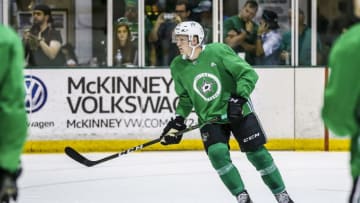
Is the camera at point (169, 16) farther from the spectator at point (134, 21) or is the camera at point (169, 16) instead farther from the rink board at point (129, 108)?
the rink board at point (129, 108)

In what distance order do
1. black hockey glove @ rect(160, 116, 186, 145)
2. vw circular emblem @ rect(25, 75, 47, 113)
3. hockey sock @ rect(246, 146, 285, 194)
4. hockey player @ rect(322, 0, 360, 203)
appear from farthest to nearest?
vw circular emblem @ rect(25, 75, 47, 113) → black hockey glove @ rect(160, 116, 186, 145) → hockey sock @ rect(246, 146, 285, 194) → hockey player @ rect(322, 0, 360, 203)

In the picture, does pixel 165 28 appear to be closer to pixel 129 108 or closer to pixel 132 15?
pixel 132 15

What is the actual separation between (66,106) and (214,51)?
4.09 m

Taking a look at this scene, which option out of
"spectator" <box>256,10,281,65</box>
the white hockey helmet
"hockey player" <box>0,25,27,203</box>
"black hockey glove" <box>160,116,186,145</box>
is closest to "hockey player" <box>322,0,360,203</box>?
"hockey player" <box>0,25,27,203</box>

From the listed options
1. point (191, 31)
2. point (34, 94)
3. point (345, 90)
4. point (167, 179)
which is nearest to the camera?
point (345, 90)

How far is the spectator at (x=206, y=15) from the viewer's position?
33.0ft

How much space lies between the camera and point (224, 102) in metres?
5.78

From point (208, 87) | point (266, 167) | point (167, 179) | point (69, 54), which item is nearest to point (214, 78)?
point (208, 87)

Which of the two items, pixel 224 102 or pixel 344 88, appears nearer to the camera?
pixel 344 88

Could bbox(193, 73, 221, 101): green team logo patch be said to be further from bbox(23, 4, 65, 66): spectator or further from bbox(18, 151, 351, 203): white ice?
bbox(23, 4, 65, 66): spectator

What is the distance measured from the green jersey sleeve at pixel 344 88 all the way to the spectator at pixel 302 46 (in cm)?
692

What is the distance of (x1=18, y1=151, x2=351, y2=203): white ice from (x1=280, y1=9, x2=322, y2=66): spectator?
90 cm

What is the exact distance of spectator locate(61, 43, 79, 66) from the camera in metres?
9.92

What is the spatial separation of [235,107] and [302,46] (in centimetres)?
452
